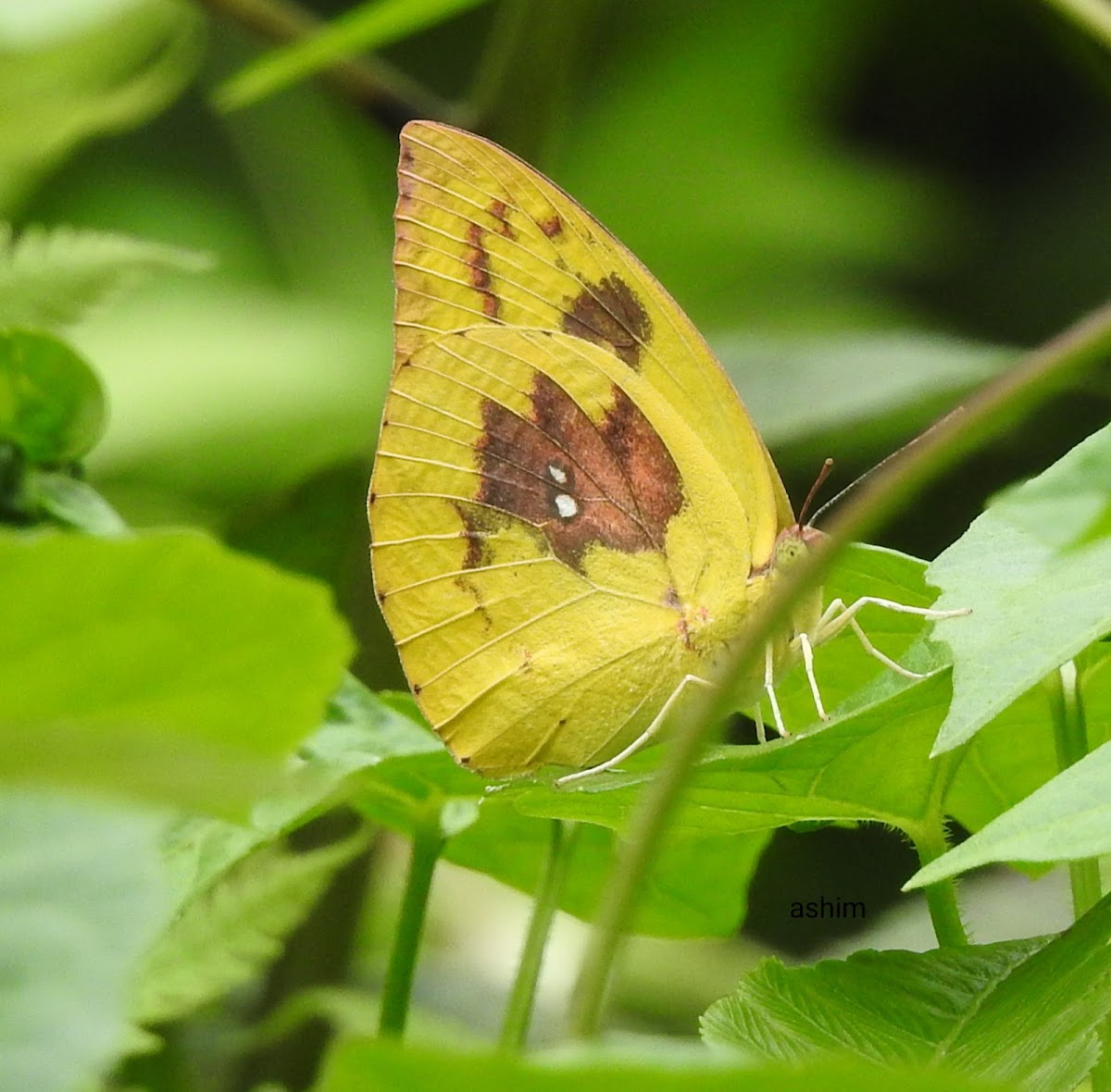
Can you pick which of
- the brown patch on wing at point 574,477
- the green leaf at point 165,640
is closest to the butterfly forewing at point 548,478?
the brown patch on wing at point 574,477

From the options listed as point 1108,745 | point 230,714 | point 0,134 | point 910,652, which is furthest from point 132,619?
point 0,134

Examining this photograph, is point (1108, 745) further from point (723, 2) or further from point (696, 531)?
point (723, 2)

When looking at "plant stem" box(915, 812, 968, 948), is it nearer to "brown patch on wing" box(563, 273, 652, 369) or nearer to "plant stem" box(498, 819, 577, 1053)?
"plant stem" box(498, 819, 577, 1053)

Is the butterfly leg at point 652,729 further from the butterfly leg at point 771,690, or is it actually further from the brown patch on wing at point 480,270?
the brown patch on wing at point 480,270

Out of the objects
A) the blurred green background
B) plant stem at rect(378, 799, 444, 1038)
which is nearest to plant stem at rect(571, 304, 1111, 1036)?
plant stem at rect(378, 799, 444, 1038)

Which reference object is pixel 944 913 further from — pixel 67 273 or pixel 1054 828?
pixel 67 273

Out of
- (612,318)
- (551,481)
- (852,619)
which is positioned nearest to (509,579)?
(551,481)
